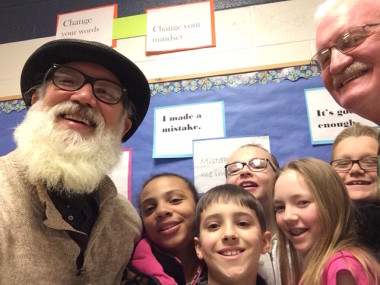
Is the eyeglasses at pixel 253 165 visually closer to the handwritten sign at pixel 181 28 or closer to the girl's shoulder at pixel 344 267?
the girl's shoulder at pixel 344 267

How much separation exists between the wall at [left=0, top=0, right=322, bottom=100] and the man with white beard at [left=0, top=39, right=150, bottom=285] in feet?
2.17

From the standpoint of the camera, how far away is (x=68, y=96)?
100 cm

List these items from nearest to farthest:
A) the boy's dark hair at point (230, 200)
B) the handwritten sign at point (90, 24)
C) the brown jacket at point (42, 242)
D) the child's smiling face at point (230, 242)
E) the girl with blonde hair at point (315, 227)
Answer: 1. the brown jacket at point (42, 242)
2. the girl with blonde hair at point (315, 227)
3. the child's smiling face at point (230, 242)
4. the boy's dark hair at point (230, 200)
5. the handwritten sign at point (90, 24)

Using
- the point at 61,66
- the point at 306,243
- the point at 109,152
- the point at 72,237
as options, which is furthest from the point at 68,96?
the point at 306,243

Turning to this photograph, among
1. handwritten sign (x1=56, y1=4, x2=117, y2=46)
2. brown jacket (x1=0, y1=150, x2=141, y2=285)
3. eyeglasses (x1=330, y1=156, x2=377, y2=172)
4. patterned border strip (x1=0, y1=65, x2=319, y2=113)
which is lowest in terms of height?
brown jacket (x1=0, y1=150, x2=141, y2=285)

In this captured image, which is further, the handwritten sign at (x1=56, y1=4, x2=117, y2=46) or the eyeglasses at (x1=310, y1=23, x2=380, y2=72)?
the handwritten sign at (x1=56, y1=4, x2=117, y2=46)

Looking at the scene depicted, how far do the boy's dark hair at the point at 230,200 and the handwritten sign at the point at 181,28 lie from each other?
87 cm

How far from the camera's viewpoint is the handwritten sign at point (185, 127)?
1628 millimetres

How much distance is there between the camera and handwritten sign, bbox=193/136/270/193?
1.57 m

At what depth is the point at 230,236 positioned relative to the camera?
1.06 m

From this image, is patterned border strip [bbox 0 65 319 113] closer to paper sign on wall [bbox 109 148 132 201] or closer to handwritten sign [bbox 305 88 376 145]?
handwritten sign [bbox 305 88 376 145]

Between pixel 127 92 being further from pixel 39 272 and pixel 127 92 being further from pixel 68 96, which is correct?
pixel 39 272

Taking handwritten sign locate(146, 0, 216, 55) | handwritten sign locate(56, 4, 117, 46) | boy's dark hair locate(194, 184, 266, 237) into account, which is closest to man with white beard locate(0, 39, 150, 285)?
boy's dark hair locate(194, 184, 266, 237)

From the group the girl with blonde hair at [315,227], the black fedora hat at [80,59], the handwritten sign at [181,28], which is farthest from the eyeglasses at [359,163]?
the handwritten sign at [181,28]
